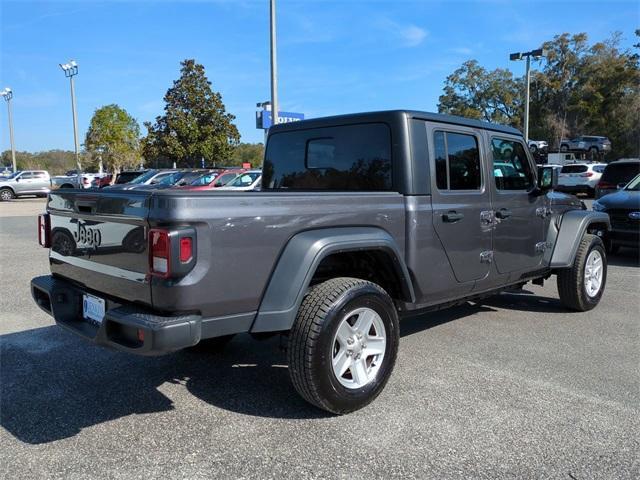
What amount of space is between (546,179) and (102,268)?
398cm

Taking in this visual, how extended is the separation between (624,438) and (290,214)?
229 cm

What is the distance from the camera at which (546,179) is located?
5.12 meters

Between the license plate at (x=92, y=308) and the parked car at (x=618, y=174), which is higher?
the parked car at (x=618, y=174)

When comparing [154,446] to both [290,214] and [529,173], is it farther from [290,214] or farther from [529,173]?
[529,173]

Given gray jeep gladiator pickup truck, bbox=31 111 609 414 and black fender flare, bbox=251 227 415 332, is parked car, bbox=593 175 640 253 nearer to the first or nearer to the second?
gray jeep gladiator pickup truck, bbox=31 111 609 414

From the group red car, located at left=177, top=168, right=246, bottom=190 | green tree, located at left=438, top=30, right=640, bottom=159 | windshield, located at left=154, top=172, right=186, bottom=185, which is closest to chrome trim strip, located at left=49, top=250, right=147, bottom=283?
red car, located at left=177, top=168, right=246, bottom=190

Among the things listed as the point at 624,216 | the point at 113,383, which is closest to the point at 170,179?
the point at 624,216

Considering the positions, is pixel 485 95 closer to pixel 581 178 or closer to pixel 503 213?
pixel 581 178

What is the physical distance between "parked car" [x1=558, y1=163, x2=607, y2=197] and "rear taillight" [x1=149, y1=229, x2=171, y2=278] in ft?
78.8

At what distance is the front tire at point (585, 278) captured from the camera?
565cm

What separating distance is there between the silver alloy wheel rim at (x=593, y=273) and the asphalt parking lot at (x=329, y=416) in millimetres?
764

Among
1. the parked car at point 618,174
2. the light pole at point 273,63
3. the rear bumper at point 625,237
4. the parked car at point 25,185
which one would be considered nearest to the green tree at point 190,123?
the parked car at point 25,185

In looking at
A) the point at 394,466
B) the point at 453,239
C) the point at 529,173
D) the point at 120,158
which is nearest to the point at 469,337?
the point at 453,239

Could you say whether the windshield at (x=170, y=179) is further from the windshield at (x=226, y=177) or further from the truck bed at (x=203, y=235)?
the truck bed at (x=203, y=235)
